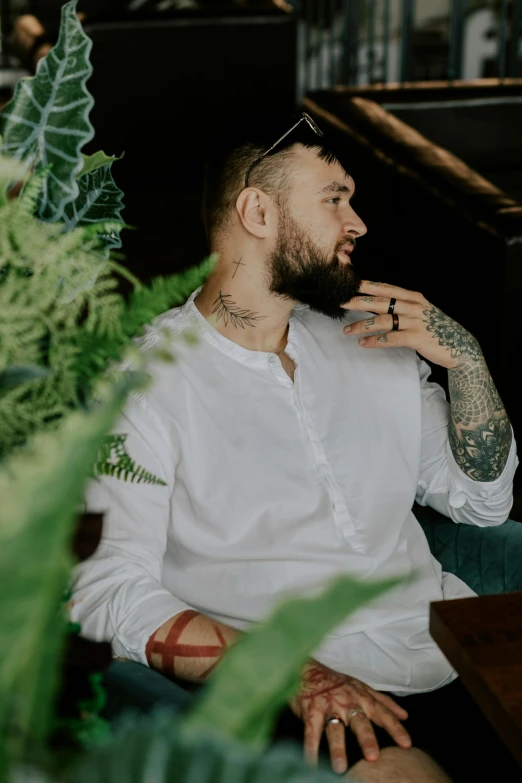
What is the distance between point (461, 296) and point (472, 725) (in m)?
1.44

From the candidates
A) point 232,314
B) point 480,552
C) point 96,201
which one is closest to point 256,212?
point 232,314

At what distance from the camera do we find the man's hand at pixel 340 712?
4.34 ft

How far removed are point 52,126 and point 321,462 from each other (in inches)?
37.8

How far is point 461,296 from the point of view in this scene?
2.71 meters

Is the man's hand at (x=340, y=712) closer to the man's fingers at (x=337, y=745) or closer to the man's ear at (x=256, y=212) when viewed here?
the man's fingers at (x=337, y=745)

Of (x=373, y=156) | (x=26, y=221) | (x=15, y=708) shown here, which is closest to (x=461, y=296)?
(x=373, y=156)

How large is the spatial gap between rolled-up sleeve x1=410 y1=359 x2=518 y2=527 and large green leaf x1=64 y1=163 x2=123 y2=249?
1032 mm

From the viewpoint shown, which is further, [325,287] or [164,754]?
[325,287]

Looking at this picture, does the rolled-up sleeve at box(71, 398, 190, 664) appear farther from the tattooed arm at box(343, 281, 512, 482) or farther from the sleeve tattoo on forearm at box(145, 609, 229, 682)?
the tattooed arm at box(343, 281, 512, 482)

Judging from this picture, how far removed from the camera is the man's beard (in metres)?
1.78

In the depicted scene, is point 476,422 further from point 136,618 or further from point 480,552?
point 136,618

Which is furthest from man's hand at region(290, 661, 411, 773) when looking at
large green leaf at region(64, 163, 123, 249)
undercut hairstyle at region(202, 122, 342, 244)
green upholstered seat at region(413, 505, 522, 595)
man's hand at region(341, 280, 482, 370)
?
undercut hairstyle at region(202, 122, 342, 244)

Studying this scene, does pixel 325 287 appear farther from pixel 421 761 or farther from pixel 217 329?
pixel 421 761

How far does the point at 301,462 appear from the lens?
1710 mm
